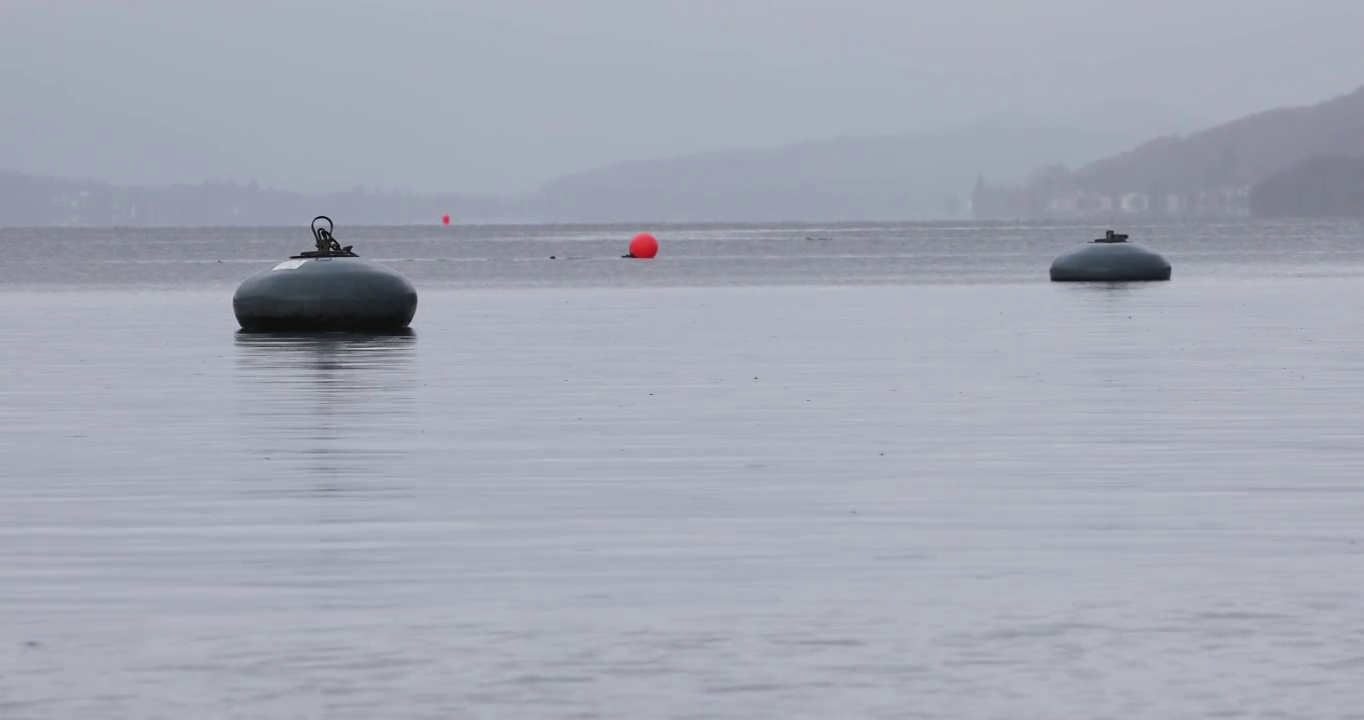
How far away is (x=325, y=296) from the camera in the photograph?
39219mm

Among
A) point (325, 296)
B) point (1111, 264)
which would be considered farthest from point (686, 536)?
point (1111, 264)

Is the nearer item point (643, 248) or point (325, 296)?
point (325, 296)

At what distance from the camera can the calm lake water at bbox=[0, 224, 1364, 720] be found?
8.92m

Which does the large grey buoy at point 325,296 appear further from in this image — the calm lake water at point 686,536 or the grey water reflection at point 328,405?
the calm lake water at point 686,536

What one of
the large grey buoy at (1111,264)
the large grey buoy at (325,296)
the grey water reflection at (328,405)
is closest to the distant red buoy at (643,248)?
the large grey buoy at (1111,264)

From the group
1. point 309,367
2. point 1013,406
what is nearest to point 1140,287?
point 309,367

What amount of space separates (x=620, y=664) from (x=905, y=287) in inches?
2543

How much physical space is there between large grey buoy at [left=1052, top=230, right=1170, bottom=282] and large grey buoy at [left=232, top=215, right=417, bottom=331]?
33879 millimetres

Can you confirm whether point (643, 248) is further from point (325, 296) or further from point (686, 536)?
point (686, 536)

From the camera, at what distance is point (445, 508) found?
14891 mm

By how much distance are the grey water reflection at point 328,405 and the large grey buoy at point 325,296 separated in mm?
470

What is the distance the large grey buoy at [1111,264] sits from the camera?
7031 centimetres

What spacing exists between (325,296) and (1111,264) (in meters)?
36.1

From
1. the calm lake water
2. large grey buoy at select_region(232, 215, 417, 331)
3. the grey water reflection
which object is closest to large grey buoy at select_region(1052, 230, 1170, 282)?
large grey buoy at select_region(232, 215, 417, 331)
